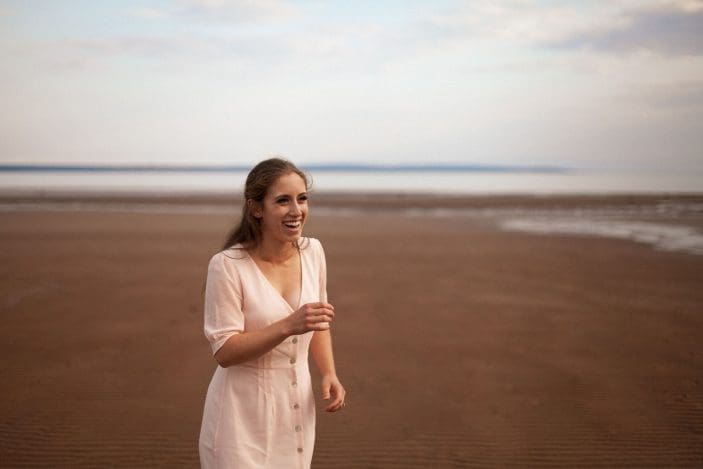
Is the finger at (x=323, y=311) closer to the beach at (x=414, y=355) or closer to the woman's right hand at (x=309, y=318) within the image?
the woman's right hand at (x=309, y=318)

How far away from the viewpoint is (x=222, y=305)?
240cm

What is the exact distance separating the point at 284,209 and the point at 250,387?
0.78 m

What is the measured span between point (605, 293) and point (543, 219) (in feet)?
50.7

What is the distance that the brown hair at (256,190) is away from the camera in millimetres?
2553

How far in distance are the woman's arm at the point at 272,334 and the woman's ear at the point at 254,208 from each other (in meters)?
0.54

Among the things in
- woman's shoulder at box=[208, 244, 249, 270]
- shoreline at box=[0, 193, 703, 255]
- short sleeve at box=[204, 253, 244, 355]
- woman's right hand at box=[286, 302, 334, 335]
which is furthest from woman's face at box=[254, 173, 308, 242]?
shoreline at box=[0, 193, 703, 255]

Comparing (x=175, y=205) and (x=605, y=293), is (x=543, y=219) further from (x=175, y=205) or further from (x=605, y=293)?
(x=175, y=205)

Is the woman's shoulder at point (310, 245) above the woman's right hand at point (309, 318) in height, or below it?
above

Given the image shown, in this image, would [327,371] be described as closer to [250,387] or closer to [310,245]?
[250,387]

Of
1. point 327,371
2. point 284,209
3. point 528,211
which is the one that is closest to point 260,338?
point 284,209

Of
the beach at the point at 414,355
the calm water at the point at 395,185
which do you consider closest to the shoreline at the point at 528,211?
the beach at the point at 414,355

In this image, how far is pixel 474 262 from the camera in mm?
14305

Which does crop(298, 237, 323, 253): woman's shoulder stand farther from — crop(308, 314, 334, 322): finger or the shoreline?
the shoreline

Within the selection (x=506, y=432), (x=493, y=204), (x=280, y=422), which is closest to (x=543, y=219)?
(x=493, y=204)
